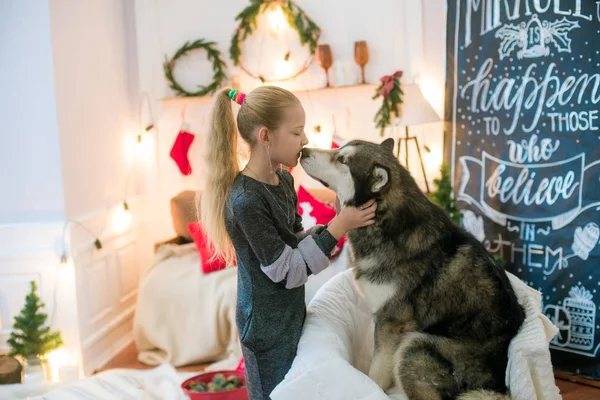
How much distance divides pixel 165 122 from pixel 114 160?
2.03ft

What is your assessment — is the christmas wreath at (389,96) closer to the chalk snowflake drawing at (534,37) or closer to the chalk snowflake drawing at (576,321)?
the chalk snowflake drawing at (534,37)

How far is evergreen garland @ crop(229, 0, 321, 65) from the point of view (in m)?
4.43

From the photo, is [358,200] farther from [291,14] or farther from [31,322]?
[291,14]

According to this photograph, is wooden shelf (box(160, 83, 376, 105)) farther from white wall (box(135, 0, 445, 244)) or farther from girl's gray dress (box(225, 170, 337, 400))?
girl's gray dress (box(225, 170, 337, 400))

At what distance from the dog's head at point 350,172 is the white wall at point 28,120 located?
229cm

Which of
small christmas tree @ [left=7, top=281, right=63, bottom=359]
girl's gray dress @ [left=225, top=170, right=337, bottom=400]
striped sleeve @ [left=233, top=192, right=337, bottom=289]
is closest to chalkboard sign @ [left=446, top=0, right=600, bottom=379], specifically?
girl's gray dress @ [left=225, top=170, right=337, bottom=400]

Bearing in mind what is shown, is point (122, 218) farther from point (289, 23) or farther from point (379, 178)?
point (379, 178)

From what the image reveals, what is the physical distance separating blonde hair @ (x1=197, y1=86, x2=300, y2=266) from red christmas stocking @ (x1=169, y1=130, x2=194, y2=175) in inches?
109

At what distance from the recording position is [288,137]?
6.65ft

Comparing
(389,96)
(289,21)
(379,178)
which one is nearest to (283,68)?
(289,21)

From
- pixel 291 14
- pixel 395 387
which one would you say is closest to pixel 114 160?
pixel 291 14

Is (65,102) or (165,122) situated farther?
(165,122)

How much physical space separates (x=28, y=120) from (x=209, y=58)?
5.20 ft

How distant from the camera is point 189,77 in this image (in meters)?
4.86
